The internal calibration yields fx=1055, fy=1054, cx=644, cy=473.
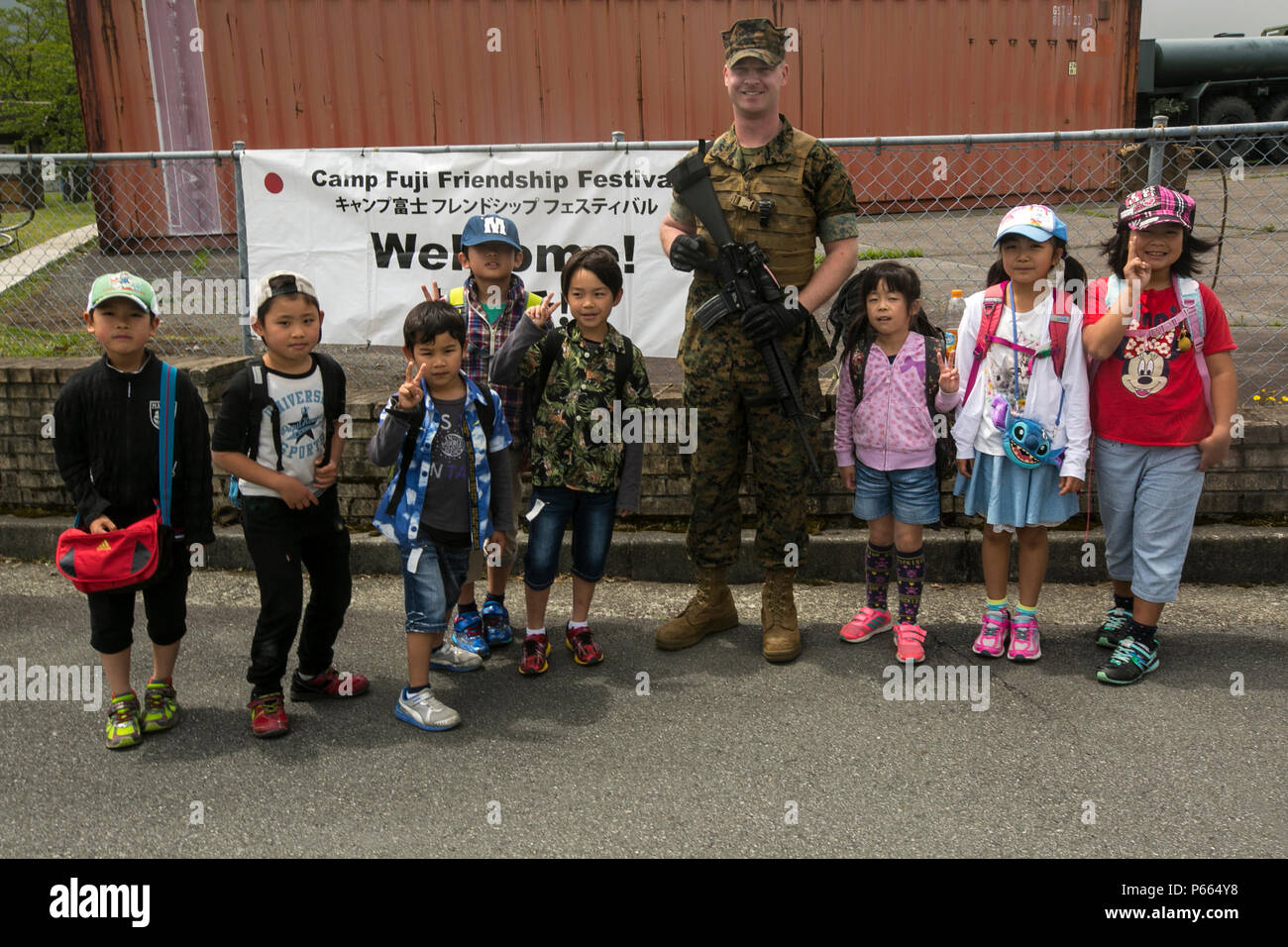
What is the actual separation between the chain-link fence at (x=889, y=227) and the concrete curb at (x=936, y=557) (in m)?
1.07

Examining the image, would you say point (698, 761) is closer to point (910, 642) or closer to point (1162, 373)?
point (910, 642)

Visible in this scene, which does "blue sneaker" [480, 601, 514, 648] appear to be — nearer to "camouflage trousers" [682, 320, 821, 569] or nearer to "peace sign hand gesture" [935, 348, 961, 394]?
"camouflage trousers" [682, 320, 821, 569]

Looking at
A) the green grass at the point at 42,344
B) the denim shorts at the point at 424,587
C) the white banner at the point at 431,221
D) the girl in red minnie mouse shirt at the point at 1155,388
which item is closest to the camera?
the denim shorts at the point at 424,587

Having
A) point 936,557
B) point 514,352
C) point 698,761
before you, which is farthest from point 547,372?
point 936,557

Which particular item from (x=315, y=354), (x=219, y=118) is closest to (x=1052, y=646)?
(x=315, y=354)

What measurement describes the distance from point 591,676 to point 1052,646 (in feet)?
5.87

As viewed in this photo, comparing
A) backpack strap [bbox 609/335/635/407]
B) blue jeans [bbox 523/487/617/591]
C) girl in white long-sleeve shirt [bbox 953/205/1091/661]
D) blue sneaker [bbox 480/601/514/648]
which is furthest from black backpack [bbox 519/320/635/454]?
girl in white long-sleeve shirt [bbox 953/205/1091/661]

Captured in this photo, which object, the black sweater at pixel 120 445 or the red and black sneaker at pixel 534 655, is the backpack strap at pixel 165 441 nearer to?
the black sweater at pixel 120 445

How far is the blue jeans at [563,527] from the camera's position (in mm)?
3967

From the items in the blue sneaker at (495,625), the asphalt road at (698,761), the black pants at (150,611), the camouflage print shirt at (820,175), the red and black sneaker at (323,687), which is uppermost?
the camouflage print shirt at (820,175)

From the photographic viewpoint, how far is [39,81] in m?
33.5

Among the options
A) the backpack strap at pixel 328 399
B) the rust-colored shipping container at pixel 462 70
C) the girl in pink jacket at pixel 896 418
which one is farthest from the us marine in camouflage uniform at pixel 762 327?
the rust-colored shipping container at pixel 462 70

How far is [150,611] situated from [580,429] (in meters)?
1.61

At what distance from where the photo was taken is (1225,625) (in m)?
4.23
